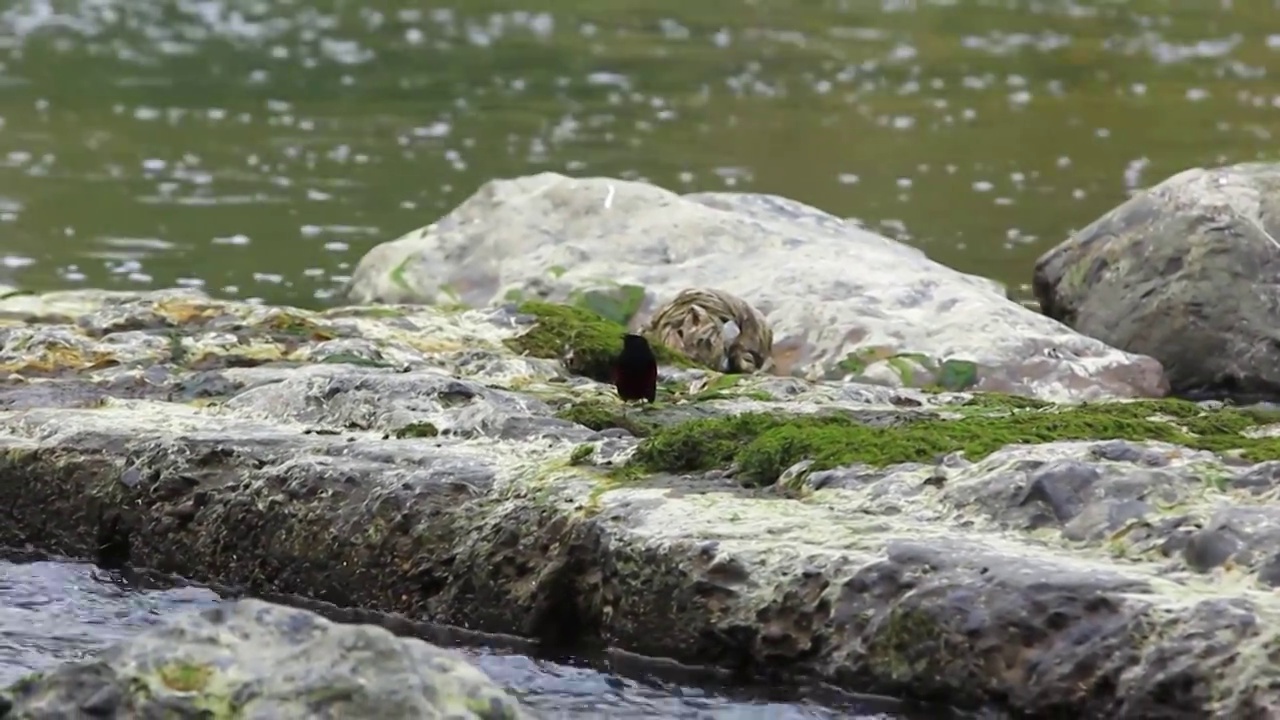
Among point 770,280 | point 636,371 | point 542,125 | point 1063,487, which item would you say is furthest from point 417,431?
point 542,125

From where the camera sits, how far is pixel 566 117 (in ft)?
85.0

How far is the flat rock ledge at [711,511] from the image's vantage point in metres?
5.83

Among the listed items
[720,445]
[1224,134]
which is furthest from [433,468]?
[1224,134]

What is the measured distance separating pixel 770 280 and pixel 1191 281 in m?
2.89

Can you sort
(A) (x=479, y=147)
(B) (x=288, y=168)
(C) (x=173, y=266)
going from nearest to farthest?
(C) (x=173, y=266)
(B) (x=288, y=168)
(A) (x=479, y=147)

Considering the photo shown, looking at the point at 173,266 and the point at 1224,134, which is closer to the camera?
the point at 173,266

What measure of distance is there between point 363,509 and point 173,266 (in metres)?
10.00

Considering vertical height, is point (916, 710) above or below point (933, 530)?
below

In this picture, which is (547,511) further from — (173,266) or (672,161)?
(672,161)

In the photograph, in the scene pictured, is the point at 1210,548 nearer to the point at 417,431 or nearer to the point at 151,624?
the point at 417,431

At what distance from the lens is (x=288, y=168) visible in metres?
21.9

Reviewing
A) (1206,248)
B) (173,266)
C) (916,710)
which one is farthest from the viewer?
(173,266)

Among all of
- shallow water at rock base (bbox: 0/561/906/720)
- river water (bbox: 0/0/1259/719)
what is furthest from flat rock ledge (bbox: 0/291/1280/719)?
river water (bbox: 0/0/1259/719)

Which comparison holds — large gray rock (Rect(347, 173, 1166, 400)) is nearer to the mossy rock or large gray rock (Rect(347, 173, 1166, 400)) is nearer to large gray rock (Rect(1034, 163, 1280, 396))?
large gray rock (Rect(1034, 163, 1280, 396))
